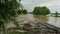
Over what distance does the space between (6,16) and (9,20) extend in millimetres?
79

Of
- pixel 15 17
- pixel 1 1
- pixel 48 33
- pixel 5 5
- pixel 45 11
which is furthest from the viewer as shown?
pixel 45 11

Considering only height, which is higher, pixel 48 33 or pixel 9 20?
pixel 9 20

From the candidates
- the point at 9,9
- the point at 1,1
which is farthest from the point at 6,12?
the point at 1,1

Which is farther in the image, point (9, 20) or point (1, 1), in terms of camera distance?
point (9, 20)

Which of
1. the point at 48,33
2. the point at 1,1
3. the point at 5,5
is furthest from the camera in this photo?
the point at 48,33

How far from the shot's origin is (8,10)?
8.87 ft

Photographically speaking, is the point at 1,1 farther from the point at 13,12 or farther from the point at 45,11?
the point at 45,11

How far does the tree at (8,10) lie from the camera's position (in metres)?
2.65

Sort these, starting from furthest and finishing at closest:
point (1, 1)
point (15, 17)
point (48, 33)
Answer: point (48, 33), point (15, 17), point (1, 1)

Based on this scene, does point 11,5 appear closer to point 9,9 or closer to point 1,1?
point 9,9

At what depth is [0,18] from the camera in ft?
8.91

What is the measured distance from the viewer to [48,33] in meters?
17.3

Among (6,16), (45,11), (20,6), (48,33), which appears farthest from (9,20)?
(45,11)

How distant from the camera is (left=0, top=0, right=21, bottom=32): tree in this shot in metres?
2.65
